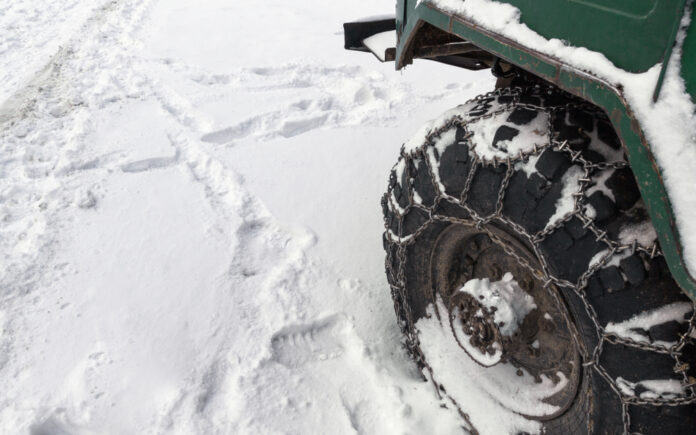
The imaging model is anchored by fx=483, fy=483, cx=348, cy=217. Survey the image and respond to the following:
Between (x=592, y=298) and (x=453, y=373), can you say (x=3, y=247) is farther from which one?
(x=592, y=298)

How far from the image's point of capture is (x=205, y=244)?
236cm

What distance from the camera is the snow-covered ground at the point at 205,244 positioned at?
5.49ft

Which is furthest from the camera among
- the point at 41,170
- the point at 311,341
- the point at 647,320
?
the point at 41,170

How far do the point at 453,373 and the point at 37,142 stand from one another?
302 cm

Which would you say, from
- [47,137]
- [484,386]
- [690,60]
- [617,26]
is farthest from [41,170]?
[690,60]

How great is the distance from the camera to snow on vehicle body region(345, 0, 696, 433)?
2.57 feet

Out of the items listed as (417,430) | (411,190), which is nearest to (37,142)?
(411,190)

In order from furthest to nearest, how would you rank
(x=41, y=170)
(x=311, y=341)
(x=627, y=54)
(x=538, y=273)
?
(x=41, y=170) < (x=311, y=341) < (x=538, y=273) < (x=627, y=54)

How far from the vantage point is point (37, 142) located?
3.18 metres

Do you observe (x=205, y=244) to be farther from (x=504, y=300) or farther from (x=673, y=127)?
(x=673, y=127)

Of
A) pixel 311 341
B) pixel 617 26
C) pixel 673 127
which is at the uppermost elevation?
pixel 617 26

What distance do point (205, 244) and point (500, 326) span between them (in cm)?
151

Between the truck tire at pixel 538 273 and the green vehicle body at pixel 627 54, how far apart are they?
0.20 m

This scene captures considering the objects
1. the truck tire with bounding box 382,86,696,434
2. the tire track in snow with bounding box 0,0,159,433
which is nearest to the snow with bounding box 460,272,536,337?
the truck tire with bounding box 382,86,696,434
